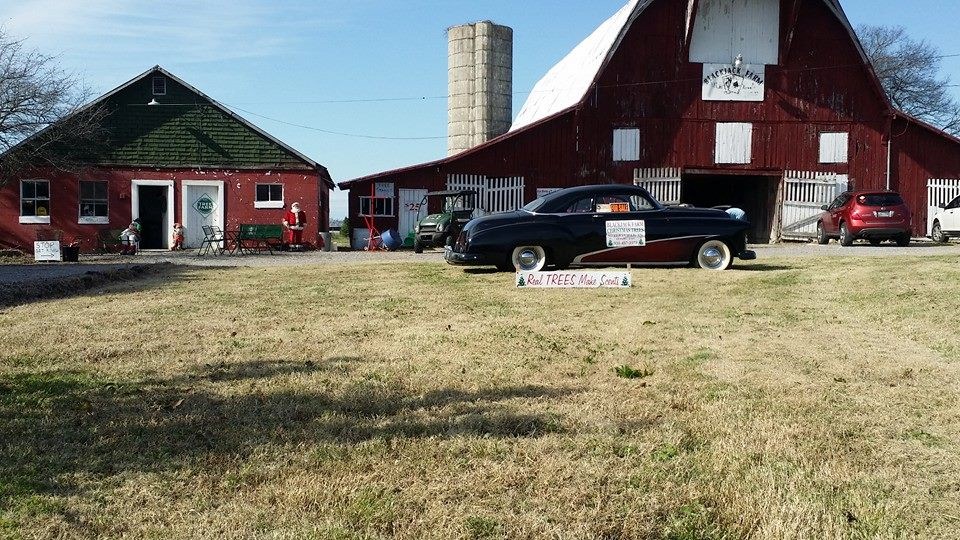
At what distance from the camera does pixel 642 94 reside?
2734cm

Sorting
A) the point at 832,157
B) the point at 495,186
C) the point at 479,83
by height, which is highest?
the point at 479,83

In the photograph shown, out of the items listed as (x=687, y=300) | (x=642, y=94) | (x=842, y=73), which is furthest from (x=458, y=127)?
(x=687, y=300)

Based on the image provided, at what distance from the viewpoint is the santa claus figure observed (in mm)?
25906

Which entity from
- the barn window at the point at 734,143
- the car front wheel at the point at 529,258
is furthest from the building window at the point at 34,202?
the barn window at the point at 734,143

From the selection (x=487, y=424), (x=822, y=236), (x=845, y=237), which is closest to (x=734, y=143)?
(x=822, y=236)

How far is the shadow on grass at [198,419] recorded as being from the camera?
393 centimetres

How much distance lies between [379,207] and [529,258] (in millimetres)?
14370

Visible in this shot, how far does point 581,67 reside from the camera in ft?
104

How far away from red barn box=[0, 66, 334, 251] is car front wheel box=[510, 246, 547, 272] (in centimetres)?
1406

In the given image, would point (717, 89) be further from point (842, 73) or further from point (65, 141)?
point (65, 141)

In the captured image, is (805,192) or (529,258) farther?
(805,192)

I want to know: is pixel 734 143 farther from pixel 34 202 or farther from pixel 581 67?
pixel 34 202

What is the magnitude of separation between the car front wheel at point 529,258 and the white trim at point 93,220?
56.0ft

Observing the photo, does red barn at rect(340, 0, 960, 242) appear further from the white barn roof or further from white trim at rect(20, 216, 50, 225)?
white trim at rect(20, 216, 50, 225)
